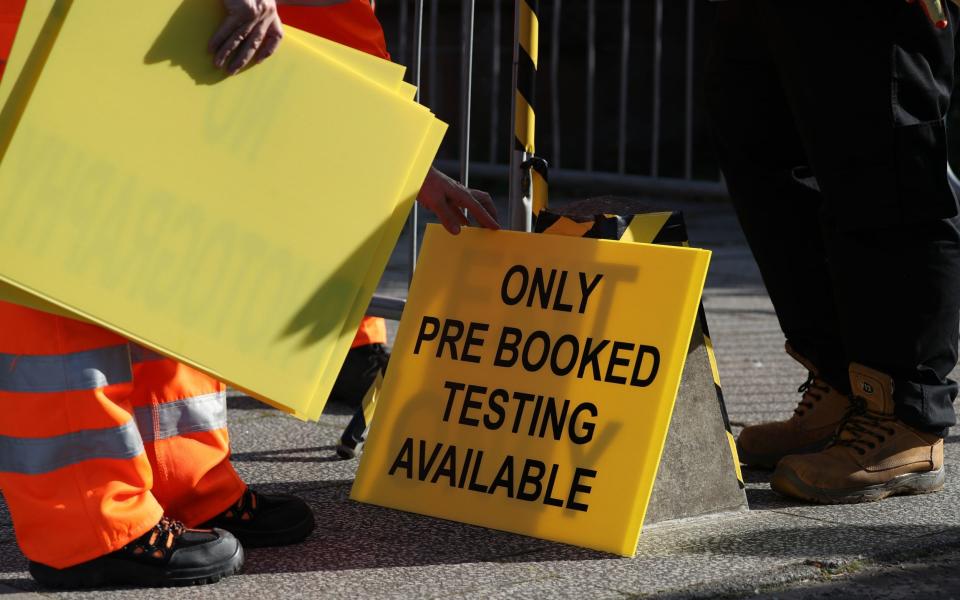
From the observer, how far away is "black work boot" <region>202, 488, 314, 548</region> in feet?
8.45

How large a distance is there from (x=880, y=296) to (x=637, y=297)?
2.04 ft

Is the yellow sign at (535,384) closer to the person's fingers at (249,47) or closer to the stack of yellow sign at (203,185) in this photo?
the stack of yellow sign at (203,185)

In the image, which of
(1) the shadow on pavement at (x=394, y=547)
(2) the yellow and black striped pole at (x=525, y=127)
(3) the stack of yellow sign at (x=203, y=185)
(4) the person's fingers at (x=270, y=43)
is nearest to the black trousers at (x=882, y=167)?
(2) the yellow and black striped pole at (x=525, y=127)

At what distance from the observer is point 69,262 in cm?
211

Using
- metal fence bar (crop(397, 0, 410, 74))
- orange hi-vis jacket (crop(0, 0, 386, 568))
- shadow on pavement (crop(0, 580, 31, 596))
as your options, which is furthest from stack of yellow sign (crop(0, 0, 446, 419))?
metal fence bar (crop(397, 0, 410, 74))

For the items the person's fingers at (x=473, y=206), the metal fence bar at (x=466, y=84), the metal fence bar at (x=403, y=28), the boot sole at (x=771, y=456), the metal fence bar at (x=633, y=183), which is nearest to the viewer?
the person's fingers at (x=473, y=206)

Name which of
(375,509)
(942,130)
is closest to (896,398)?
(942,130)

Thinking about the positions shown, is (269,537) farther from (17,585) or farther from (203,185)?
(203,185)

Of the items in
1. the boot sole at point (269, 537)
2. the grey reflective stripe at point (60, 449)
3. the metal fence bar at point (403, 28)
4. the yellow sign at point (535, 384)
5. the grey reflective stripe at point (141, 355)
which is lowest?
the boot sole at point (269, 537)

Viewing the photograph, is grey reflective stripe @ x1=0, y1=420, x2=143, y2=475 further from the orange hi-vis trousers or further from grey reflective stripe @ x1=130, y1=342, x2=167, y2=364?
grey reflective stripe @ x1=130, y1=342, x2=167, y2=364

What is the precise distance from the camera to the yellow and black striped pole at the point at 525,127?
3115 millimetres

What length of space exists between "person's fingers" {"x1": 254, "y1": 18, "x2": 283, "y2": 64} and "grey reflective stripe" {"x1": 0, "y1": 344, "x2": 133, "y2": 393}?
54cm

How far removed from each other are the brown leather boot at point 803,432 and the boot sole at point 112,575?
1440 millimetres

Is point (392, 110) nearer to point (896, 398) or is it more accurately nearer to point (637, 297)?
point (637, 297)
